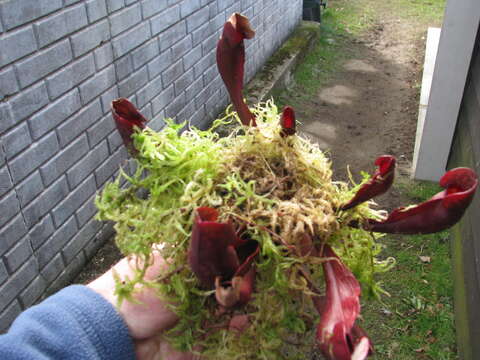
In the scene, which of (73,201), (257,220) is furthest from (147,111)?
(257,220)

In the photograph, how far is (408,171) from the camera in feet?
13.4

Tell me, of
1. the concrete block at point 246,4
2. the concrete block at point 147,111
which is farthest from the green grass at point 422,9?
the concrete block at point 147,111

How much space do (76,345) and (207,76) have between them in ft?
11.2

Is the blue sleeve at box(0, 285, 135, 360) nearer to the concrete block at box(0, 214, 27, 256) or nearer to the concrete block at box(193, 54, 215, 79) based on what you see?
the concrete block at box(0, 214, 27, 256)

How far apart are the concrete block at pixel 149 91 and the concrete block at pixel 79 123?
0.47 meters

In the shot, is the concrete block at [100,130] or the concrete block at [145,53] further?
the concrete block at [145,53]

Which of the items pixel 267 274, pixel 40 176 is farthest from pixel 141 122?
pixel 40 176

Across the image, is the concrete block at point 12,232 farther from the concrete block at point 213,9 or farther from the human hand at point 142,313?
the concrete block at point 213,9

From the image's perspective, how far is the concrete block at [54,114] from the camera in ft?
7.63

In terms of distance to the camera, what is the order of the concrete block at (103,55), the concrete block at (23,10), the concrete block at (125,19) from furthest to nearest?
the concrete block at (125,19) < the concrete block at (103,55) < the concrete block at (23,10)

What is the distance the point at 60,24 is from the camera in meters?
2.40

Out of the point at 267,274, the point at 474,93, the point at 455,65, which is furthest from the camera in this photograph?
the point at 455,65

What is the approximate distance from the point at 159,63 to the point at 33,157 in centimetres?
141

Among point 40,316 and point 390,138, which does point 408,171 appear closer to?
point 390,138
